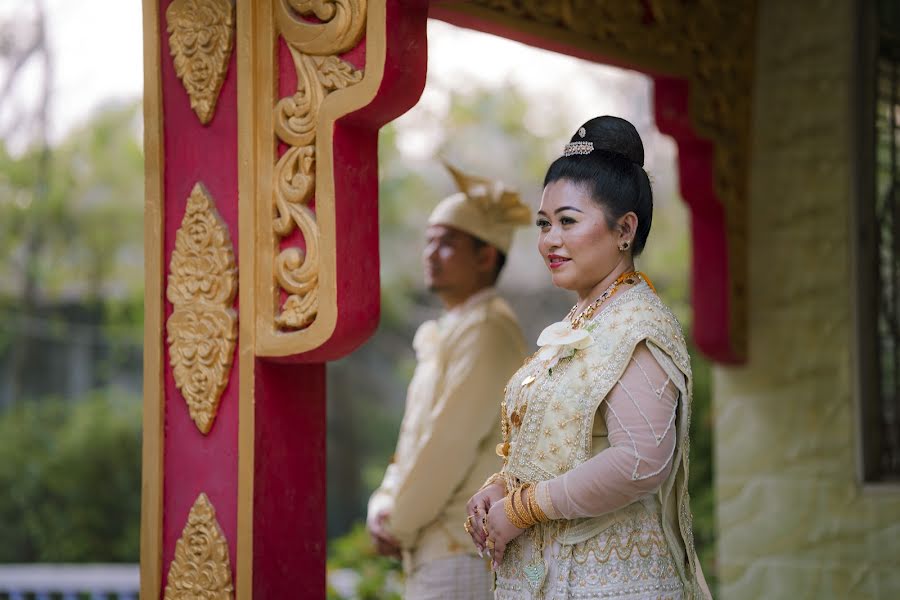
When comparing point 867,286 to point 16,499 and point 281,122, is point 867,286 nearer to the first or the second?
point 281,122

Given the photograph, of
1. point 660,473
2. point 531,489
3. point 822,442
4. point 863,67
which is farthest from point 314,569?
point 863,67

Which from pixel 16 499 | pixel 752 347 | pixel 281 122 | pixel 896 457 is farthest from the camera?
pixel 16 499

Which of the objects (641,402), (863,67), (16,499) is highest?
(863,67)

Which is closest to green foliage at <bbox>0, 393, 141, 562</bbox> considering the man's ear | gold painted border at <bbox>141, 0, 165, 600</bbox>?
the man's ear

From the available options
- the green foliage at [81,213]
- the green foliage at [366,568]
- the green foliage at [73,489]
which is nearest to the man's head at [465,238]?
the green foliage at [366,568]

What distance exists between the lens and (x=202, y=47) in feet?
9.90

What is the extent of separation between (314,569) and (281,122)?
46.6 inches

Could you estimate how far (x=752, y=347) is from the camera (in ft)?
15.5

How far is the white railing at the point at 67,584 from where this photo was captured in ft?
20.6

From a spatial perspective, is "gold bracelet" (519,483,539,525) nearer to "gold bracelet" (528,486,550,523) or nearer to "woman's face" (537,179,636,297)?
"gold bracelet" (528,486,550,523)

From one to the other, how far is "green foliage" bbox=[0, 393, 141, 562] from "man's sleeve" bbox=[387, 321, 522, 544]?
6.17m

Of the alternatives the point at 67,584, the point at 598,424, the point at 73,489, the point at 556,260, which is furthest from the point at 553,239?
the point at 73,489

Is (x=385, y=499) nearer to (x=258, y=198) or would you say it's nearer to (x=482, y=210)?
(x=482, y=210)

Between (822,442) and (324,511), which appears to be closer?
(324,511)
